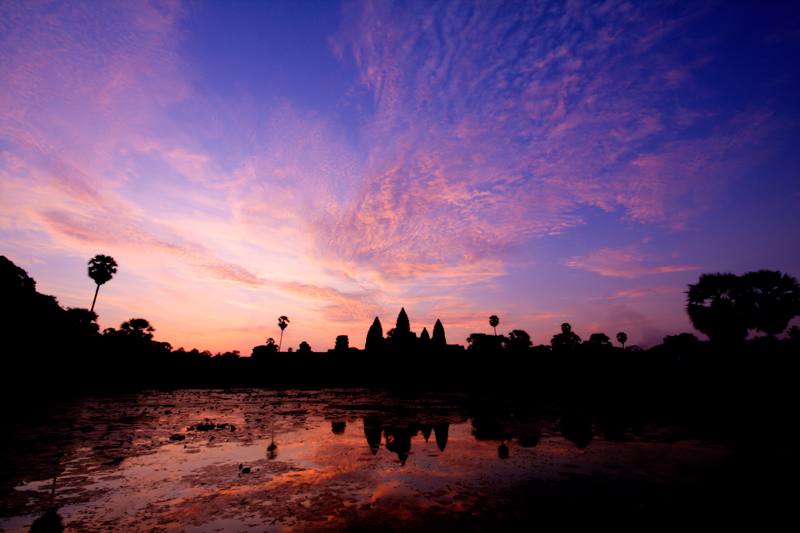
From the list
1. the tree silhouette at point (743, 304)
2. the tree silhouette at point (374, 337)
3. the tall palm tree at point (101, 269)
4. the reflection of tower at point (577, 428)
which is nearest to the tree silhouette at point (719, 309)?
the tree silhouette at point (743, 304)

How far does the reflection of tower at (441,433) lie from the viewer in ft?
36.9

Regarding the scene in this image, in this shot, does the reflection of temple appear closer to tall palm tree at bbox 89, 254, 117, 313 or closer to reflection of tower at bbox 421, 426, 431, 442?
reflection of tower at bbox 421, 426, 431, 442


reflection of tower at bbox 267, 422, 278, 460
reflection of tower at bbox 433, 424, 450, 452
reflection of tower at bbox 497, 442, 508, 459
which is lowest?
reflection of tower at bbox 497, 442, 508, 459

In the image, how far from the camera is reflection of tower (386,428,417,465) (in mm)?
10016

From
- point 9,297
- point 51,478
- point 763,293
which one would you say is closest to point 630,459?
point 51,478

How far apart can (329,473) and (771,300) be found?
44.9 m

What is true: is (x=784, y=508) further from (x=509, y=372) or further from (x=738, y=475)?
(x=509, y=372)

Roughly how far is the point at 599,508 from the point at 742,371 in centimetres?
2670

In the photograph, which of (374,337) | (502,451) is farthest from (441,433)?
(374,337)

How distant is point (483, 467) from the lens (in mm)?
8641

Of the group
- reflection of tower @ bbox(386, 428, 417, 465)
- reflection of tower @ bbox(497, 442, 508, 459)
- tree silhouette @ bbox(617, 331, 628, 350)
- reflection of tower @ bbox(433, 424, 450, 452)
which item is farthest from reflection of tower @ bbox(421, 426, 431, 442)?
tree silhouette @ bbox(617, 331, 628, 350)

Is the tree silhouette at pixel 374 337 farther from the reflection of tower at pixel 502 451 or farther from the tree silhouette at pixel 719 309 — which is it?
the reflection of tower at pixel 502 451

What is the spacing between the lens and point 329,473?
809cm

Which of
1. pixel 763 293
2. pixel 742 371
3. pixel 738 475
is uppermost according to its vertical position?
pixel 763 293
